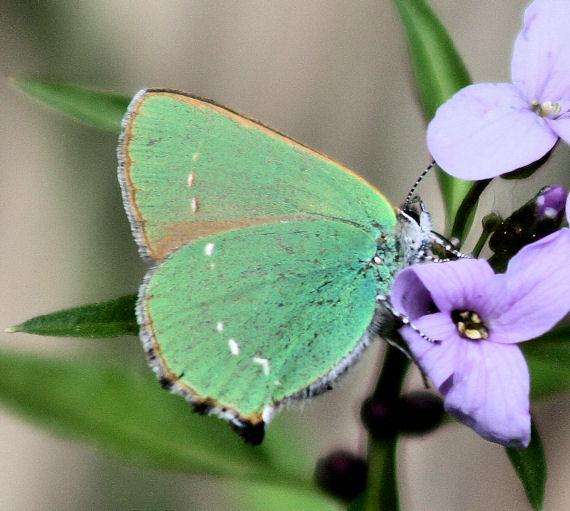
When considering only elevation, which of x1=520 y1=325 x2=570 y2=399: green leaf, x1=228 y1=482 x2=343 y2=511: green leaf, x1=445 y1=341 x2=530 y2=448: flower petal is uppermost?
x1=445 y1=341 x2=530 y2=448: flower petal

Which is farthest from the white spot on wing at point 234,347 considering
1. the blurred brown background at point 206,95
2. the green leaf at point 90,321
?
the blurred brown background at point 206,95

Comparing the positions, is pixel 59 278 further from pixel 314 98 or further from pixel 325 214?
pixel 325 214

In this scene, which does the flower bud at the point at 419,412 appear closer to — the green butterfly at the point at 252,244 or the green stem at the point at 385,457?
the green stem at the point at 385,457

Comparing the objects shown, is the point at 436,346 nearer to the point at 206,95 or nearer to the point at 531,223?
the point at 531,223

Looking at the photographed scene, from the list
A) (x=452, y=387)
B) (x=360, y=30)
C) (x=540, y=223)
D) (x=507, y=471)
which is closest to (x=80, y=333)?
(x=452, y=387)

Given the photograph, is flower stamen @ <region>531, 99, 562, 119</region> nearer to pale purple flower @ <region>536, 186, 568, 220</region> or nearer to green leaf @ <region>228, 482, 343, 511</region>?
pale purple flower @ <region>536, 186, 568, 220</region>

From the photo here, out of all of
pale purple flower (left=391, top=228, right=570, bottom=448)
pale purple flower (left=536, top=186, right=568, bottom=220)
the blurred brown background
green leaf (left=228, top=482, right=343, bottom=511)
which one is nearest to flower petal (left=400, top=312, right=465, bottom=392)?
pale purple flower (left=391, top=228, right=570, bottom=448)
